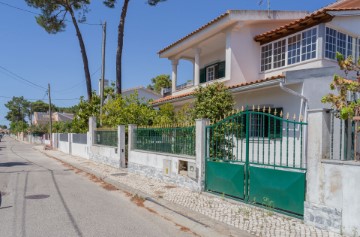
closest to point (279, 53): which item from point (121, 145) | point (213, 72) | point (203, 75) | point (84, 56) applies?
point (213, 72)

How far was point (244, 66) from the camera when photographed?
13.8 meters

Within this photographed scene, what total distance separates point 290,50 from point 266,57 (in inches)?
64.9

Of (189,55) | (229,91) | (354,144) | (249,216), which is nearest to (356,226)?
(354,144)

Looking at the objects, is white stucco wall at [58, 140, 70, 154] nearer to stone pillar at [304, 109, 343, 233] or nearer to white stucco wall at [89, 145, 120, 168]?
white stucco wall at [89, 145, 120, 168]

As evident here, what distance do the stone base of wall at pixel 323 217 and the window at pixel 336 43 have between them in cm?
741

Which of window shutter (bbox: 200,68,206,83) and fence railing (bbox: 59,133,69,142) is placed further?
fence railing (bbox: 59,133,69,142)

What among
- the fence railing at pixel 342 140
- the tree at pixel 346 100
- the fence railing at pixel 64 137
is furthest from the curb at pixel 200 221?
the fence railing at pixel 64 137

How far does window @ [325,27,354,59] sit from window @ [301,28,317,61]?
0.43 metres

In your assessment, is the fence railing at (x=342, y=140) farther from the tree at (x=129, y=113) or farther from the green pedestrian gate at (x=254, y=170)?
the tree at (x=129, y=113)

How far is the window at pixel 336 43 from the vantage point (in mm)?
11262

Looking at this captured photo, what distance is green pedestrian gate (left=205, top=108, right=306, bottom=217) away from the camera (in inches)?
238

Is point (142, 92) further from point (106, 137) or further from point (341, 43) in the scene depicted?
point (341, 43)

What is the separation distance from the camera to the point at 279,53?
518 inches

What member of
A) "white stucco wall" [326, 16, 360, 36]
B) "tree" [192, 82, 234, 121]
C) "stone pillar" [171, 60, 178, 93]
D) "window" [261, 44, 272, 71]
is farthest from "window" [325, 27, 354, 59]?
"stone pillar" [171, 60, 178, 93]
